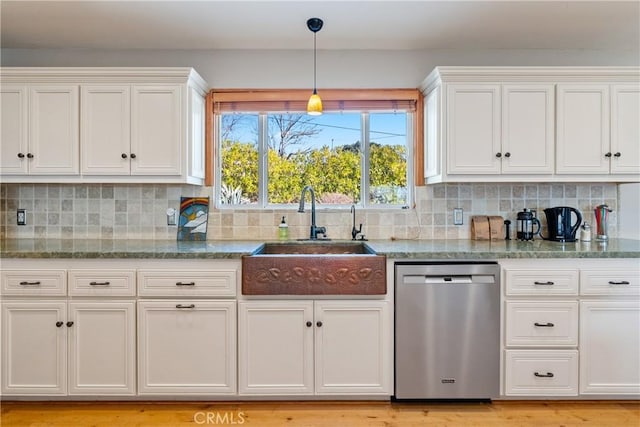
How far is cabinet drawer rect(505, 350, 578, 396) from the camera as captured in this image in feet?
7.30

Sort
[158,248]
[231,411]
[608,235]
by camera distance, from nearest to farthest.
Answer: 1. [231,411]
2. [158,248]
3. [608,235]

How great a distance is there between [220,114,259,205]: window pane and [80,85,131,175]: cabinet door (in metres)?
0.71

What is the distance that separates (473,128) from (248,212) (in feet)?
5.70

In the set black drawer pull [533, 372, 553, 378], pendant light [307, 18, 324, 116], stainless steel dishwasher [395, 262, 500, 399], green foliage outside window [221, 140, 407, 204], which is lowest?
black drawer pull [533, 372, 553, 378]

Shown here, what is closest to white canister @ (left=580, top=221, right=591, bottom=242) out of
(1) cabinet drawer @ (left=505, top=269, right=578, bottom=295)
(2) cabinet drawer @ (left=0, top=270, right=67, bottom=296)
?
(1) cabinet drawer @ (left=505, top=269, right=578, bottom=295)

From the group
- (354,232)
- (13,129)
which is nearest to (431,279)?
(354,232)

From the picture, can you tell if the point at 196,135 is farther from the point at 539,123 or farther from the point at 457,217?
the point at 539,123

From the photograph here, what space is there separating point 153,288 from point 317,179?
1.46 metres

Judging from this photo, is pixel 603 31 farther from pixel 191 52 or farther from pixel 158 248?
pixel 158 248

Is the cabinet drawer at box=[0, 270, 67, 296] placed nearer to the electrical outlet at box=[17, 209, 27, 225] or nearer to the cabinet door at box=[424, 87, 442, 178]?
the electrical outlet at box=[17, 209, 27, 225]

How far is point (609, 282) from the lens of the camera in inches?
87.2

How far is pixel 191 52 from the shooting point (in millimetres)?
2947

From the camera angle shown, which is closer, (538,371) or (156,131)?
(538,371)

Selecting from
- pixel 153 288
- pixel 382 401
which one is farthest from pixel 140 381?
pixel 382 401
